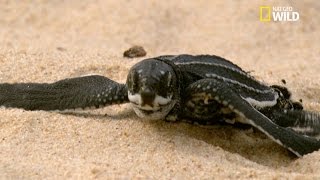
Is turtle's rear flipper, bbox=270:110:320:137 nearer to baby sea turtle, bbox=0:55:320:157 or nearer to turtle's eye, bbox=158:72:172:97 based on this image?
baby sea turtle, bbox=0:55:320:157

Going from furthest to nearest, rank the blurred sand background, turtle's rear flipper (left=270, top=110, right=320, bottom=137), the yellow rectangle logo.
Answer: the yellow rectangle logo < turtle's rear flipper (left=270, top=110, right=320, bottom=137) < the blurred sand background

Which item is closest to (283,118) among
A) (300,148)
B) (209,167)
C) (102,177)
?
(300,148)

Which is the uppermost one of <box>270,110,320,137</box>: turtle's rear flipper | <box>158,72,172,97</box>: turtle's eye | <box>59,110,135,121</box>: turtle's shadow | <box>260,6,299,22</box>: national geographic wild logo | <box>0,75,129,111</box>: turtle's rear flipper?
<box>158,72,172,97</box>: turtle's eye

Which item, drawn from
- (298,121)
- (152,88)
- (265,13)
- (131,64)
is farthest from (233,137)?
(265,13)

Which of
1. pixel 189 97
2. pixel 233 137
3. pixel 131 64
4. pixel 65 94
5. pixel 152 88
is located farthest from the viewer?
pixel 131 64

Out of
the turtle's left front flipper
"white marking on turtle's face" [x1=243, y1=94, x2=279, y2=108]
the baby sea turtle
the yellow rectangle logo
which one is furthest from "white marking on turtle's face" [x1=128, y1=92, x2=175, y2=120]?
the yellow rectangle logo

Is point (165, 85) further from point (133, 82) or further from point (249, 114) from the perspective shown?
point (249, 114)

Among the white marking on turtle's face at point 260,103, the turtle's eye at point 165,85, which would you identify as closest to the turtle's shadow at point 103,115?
the turtle's eye at point 165,85

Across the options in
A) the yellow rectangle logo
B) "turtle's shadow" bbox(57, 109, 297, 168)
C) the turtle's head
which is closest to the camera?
the turtle's head
